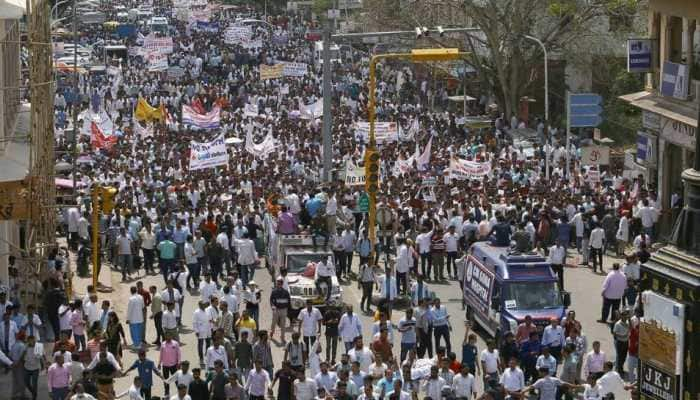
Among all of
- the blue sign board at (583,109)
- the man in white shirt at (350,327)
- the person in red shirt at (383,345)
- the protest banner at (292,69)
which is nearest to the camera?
the person in red shirt at (383,345)

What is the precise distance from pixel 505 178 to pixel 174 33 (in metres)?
57.2

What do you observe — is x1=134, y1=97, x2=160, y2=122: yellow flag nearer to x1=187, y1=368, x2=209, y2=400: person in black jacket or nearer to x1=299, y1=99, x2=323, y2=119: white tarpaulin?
x1=299, y1=99, x2=323, y2=119: white tarpaulin

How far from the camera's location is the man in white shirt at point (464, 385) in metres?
20.6

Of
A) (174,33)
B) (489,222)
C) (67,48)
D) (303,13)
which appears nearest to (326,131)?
(489,222)

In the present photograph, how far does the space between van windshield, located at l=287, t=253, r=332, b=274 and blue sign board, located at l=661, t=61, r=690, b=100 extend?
12.4m

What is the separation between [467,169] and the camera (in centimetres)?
3822

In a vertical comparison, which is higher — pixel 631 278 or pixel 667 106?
pixel 667 106

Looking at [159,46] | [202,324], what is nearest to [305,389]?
[202,324]

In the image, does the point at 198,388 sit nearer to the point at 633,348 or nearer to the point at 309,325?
the point at 309,325

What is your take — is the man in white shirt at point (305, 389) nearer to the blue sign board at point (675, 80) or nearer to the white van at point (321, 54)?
the blue sign board at point (675, 80)

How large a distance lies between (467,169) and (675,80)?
5390 mm

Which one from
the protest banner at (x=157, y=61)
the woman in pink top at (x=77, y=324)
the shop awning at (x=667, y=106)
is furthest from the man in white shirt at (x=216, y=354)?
the protest banner at (x=157, y=61)

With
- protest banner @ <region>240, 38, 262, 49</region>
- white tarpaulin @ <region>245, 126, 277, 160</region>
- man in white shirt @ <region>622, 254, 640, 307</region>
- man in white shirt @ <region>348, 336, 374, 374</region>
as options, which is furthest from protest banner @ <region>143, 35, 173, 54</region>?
man in white shirt @ <region>348, 336, 374, 374</region>

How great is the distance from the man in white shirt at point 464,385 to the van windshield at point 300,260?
8093 mm
